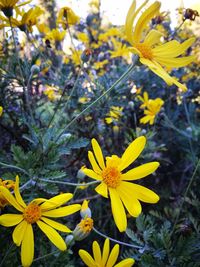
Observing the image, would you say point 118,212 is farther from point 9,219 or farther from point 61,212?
point 9,219

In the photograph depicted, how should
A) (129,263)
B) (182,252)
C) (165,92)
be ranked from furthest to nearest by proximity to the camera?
(165,92) → (182,252) → (129,263)

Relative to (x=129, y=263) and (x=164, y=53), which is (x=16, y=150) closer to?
(x=129, y=263)

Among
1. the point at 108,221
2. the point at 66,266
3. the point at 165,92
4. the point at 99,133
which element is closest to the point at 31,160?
the point at 66,266

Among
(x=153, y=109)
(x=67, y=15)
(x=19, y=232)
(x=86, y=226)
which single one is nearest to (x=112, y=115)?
(x=153, y=109)

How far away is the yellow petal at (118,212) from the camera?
818mm

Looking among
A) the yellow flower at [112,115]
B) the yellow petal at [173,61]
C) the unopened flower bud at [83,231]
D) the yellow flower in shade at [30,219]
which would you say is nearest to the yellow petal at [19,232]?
the yellow flower in shade at [30,219]

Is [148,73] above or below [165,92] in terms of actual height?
above

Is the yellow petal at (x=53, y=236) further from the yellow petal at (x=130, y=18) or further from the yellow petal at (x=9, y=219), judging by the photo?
the yellow petal at (x=130, y=18)

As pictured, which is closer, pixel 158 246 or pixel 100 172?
pixel 100 172

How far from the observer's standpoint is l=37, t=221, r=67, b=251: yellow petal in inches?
30.3

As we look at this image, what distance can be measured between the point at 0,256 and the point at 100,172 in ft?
1.20

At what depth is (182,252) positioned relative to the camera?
40.8 inches

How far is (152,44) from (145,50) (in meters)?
0.03

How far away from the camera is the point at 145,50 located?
1016 mm
